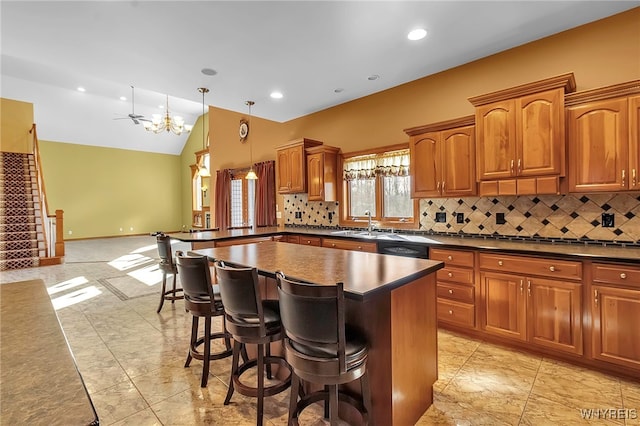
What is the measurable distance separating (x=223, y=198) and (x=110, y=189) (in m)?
6.67

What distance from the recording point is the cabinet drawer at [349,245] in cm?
393

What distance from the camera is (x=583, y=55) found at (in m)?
3.01

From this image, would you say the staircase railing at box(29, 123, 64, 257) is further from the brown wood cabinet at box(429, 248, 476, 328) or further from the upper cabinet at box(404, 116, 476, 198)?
the brown wood cabinet at box(429, 248, 476, 328)

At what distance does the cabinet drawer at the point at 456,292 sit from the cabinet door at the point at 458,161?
1.05m

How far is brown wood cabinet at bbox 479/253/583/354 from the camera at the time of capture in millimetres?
2545

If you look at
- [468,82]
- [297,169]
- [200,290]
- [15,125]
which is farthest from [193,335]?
[15,125]

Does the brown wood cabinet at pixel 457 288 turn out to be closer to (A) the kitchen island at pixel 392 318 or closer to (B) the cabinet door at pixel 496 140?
(B) the cabinet door at pixel 496 140

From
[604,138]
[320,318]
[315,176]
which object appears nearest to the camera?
[320,318]

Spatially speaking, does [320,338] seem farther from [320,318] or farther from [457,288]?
[457,288]

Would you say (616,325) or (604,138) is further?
(604,138)

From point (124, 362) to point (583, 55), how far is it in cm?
519

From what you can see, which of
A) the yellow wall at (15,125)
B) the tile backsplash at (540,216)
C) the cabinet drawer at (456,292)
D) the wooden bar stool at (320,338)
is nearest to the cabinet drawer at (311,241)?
the tile backsplash at (540,216)

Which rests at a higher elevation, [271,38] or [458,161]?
[271,38]

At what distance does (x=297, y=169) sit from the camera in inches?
215
